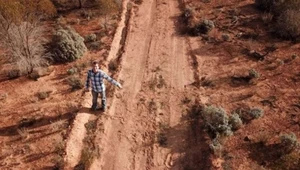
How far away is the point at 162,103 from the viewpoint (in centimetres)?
1409

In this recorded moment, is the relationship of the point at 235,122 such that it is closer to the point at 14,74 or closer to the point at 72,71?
the point at 72,71

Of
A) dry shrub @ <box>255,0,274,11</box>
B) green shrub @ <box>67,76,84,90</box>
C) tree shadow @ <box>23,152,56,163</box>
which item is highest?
dry shrub @ <box>255,0,274,11</box>

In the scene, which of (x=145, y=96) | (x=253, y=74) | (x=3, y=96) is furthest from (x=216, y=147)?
(x=3, y=96)

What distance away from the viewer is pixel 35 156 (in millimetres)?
11836

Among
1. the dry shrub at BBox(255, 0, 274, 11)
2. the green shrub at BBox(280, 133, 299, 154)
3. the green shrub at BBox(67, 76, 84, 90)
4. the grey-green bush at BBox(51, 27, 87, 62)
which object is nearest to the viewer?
the green shrub at BBox(280, 133, 299, 154)

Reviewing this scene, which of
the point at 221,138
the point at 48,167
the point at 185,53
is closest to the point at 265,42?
the point at 185,53

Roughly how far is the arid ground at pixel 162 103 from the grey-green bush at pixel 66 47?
407mm

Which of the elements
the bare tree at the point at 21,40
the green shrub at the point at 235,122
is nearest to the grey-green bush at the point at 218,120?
the green shrub at the point at 235,122

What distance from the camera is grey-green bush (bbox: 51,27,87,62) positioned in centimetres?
1662

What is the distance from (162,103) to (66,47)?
5637 millimetres

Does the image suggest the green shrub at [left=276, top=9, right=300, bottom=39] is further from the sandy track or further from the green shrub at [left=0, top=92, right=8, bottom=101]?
the green shrub at [left=0, top=92, right=8, bottom=101]

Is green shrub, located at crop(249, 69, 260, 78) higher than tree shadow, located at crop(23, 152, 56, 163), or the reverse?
green shrub, located at crop(249, 69, 260, 78)

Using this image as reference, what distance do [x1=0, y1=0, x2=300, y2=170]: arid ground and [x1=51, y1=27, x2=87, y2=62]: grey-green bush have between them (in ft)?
1.34

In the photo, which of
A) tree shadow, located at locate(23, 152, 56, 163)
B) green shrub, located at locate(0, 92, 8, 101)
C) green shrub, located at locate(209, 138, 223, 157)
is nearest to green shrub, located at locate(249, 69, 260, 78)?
green shrub, located at locate(209, 138, 223, 157)
